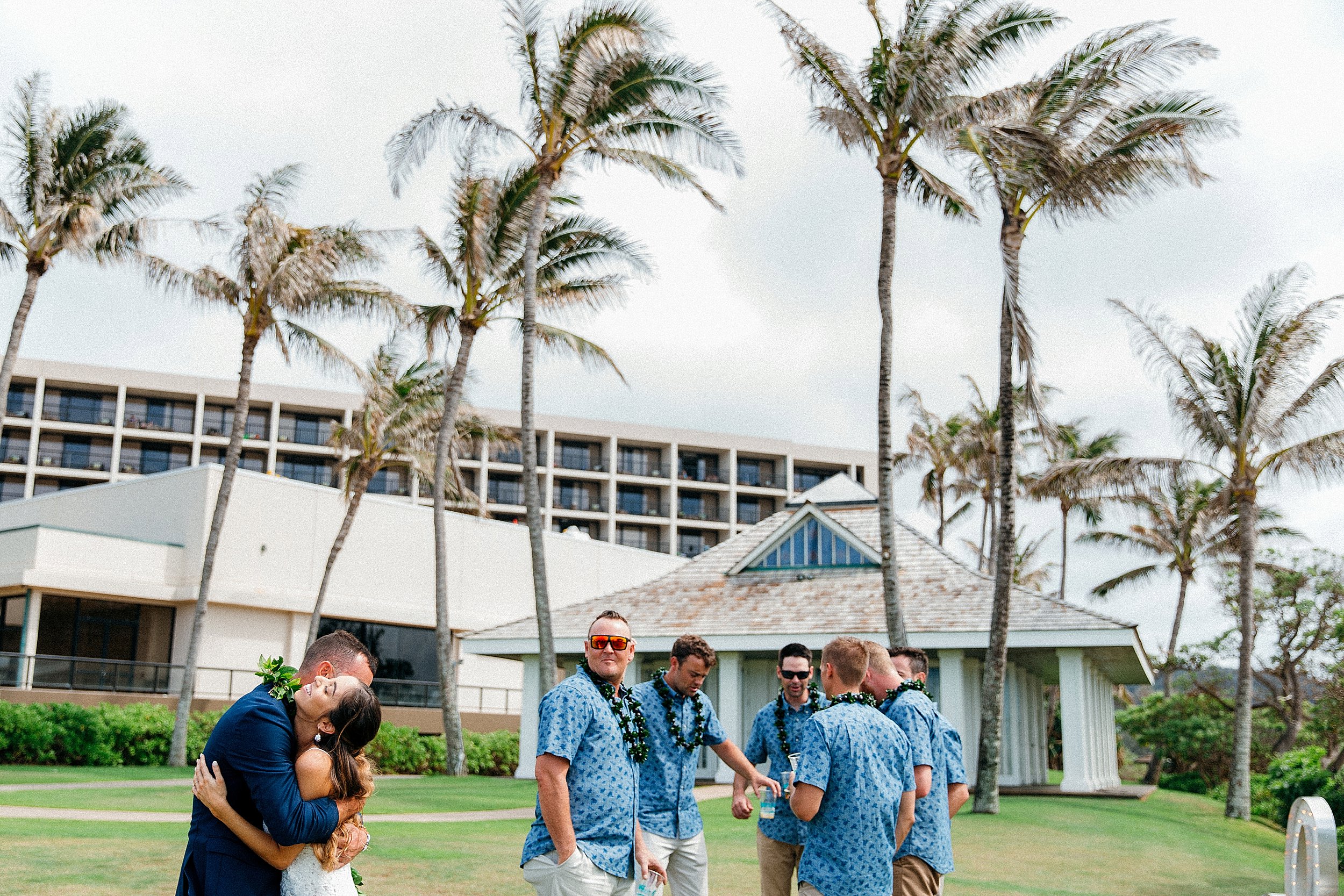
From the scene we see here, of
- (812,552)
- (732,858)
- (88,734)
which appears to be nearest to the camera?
(732,858)

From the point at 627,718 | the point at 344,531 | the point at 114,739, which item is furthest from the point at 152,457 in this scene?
the point at 627,718

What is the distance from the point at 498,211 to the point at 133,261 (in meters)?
8.20

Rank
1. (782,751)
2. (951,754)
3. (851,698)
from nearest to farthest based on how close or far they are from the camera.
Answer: (851,698) < (951,754) < (782,751)

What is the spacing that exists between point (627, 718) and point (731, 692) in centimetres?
1990

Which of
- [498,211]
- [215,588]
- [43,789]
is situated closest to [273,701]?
[43,789]

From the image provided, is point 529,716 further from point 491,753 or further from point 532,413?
point 532,413

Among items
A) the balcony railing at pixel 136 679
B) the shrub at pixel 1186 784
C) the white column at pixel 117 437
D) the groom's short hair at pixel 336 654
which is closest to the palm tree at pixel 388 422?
the balcony railing at pixel 136 679

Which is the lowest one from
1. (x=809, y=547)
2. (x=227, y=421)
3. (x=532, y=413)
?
(x=809, y=547)

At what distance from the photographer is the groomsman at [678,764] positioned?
6.13 meters

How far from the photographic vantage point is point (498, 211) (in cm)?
2417

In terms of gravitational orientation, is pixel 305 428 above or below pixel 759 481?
above

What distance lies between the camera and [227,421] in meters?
64.1

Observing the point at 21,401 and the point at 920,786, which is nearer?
the point at 920,786

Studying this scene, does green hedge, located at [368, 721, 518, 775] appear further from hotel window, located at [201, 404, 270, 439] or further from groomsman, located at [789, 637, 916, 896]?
hotel window, located at [201, 404, 270, 439]
